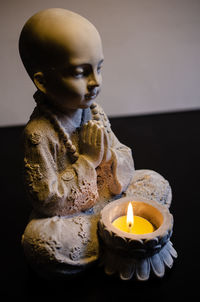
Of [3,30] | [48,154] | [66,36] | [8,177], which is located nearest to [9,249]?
[48,154]

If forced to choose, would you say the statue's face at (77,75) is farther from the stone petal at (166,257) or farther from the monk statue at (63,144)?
the stone petal at (166,257)

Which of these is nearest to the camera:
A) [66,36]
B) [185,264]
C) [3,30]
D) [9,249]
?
[66,36]

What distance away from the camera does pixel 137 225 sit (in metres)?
1.33

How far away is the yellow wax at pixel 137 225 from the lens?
1.30 meters

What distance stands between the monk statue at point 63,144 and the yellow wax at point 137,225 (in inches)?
3.7

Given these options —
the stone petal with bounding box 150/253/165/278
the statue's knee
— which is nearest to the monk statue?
the statue's knee

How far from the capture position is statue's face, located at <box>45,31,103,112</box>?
1.09 meters

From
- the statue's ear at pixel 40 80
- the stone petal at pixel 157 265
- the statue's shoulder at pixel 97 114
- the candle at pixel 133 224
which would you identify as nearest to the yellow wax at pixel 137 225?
the candle at pixel 133 224

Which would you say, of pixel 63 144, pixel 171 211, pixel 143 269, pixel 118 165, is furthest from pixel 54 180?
pixel 171 211

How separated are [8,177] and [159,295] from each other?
1.23 metres

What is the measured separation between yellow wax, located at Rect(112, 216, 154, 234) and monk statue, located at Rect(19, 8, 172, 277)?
3.7 inches

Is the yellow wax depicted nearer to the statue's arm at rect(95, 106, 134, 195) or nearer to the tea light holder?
the tea light holder

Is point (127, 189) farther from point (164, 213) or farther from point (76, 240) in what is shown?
point (76, 240)

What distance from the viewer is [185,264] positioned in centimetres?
134
